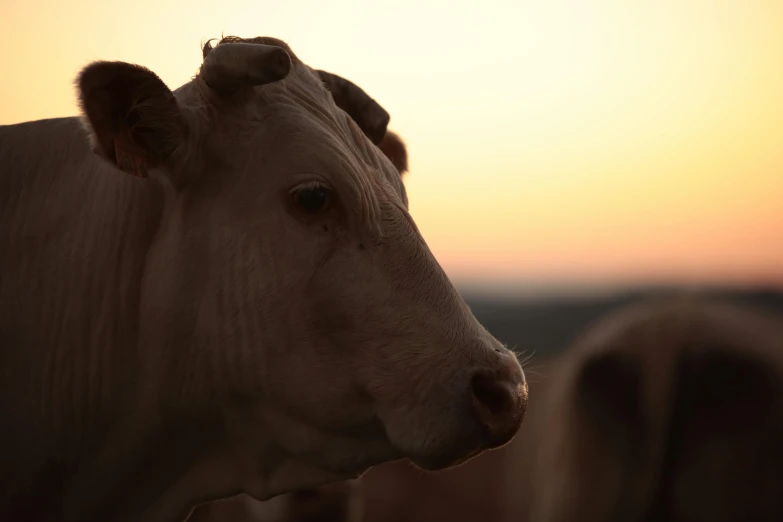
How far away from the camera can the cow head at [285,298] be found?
2.23m

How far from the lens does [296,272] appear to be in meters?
2.30

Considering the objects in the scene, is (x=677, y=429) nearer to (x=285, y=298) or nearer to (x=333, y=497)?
(x=333, y=497)

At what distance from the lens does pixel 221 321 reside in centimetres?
235

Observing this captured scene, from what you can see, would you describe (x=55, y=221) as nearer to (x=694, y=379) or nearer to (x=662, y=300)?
(x=694, y=379)

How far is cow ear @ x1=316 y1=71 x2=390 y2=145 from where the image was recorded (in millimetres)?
3045

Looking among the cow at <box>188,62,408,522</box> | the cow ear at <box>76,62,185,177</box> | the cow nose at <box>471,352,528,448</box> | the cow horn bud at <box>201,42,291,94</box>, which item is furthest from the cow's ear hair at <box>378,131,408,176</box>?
the cow nose at <box>471,352,528,448</box>

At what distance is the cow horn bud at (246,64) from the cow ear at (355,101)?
65cm

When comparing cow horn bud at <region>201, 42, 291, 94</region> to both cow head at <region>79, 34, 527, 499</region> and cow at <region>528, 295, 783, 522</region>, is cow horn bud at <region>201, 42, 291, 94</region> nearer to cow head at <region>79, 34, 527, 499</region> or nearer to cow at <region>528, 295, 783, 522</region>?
cow head at <region>79, 34, 527, 499</region>

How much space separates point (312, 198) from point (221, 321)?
0.47 metres

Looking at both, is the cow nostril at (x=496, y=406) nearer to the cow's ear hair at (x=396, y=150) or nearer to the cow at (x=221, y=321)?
the cow at (x=221, y=321)

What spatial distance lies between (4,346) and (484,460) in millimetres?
4081

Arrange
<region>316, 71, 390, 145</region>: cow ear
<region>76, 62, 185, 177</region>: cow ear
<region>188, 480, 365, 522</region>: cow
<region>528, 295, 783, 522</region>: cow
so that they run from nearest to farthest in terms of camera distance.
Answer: <region>76, 62, 185, 177</region>: cow ear → <region>316, 71, 390, 145</region>: cow ear → <region>188, 480, 365, 522</region>: cow → <region>528, 295, 783, 522</region>: cow

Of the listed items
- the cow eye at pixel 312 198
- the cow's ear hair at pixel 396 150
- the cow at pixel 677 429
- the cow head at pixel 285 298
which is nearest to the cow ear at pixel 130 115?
the cow head at pixel 285 298

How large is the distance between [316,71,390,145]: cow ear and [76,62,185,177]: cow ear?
0.82 metres
